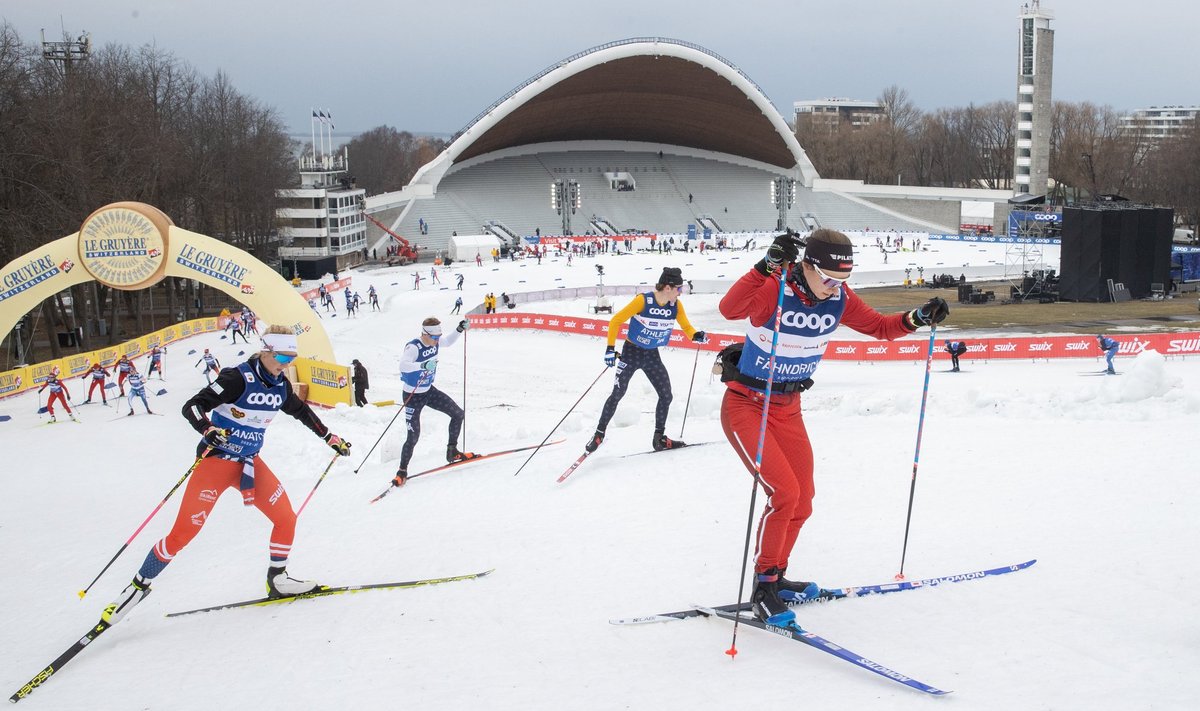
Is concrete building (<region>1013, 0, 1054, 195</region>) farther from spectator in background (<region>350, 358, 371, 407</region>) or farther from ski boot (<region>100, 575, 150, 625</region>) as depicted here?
ski boot (<region>100, 575, 150, 625</region>)

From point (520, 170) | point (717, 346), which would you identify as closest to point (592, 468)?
point (717, 346)

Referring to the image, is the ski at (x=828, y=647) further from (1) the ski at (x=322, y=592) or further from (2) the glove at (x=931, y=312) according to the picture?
(1) the ski at (x=322, y=592)

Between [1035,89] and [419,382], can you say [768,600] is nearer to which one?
[419,382]

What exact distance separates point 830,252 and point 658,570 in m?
2.47

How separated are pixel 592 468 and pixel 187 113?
4834 cm

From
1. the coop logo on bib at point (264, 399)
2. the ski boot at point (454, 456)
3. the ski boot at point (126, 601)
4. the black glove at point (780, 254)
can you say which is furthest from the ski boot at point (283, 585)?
the ski boot at point (454, 456)

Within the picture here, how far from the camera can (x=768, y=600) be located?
16.9 ft

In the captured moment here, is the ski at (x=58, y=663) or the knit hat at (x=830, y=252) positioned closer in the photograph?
the knit hat at (x=830, y=252)

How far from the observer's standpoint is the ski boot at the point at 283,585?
6.55 metres

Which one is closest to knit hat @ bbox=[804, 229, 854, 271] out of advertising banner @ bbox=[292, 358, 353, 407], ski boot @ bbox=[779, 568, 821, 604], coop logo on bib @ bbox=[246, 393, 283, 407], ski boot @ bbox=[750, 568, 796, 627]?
ski boot @ bbox=[750, 568, 796, 627]

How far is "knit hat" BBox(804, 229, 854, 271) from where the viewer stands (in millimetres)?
5109

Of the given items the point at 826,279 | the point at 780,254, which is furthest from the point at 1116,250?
the point at 780,254

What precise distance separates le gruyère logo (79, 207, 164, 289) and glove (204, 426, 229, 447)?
15.9m

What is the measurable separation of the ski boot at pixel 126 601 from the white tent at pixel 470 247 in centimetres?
5290
